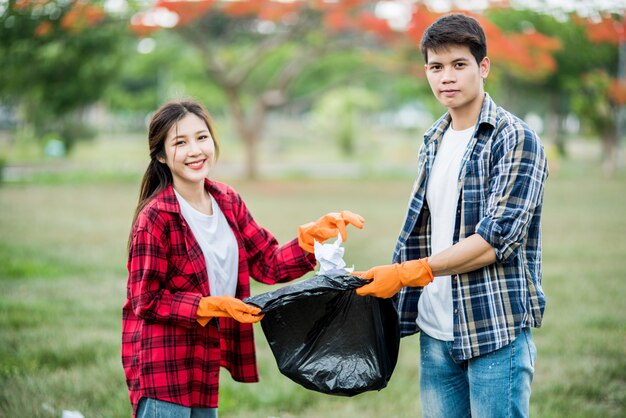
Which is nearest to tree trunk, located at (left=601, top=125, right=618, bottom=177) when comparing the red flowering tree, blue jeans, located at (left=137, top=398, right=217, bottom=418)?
the red flowering tree

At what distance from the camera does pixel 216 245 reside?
259 centimetres

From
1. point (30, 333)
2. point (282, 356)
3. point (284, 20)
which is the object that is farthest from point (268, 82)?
point (282, 356)

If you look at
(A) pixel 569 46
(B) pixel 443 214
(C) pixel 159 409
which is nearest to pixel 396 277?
(B) pixel 443 214

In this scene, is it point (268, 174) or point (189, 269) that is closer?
point (189, 269)

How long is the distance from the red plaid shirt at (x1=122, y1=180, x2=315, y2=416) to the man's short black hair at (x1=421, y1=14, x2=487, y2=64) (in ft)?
3.21

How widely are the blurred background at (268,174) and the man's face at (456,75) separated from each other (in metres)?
1.12

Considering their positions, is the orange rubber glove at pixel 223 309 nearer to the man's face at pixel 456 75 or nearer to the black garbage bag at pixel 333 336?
the black garbage bag at pixel 333 336

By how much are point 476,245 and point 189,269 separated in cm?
97

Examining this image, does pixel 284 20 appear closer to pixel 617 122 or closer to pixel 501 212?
pixel 617 122

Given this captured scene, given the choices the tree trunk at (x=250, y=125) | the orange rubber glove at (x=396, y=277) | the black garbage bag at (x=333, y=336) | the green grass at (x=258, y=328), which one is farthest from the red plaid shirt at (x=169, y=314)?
the tree trunk at (x=250, y=125)

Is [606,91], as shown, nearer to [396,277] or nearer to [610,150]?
[610,150]

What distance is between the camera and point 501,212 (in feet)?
7.07

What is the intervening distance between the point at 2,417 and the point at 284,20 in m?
15.8

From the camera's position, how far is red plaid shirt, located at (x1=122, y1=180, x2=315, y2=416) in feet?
7.80
